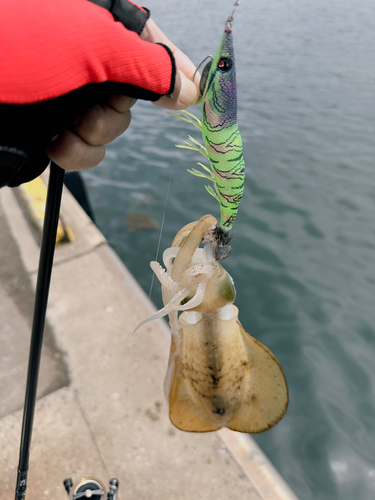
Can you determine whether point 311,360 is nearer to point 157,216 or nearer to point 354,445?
point 354,445

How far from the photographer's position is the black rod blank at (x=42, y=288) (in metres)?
1.09

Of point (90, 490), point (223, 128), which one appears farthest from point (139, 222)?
point (223, 128)

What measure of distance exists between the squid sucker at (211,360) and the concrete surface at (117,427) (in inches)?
48.7

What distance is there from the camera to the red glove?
71 centimetres

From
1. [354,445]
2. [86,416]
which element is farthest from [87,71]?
[354,445]

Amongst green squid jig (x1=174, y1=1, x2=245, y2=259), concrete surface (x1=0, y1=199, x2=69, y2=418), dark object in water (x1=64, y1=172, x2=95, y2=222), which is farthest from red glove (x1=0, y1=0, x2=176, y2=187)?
dark object in water (x1=64, y1=172, x2=95, y2=222)

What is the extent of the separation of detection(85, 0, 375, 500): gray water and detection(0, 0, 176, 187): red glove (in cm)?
40

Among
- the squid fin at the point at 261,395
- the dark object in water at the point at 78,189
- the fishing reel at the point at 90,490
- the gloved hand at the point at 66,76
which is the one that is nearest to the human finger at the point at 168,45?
the gloved hand at the point at 66,76

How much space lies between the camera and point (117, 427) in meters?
2.51

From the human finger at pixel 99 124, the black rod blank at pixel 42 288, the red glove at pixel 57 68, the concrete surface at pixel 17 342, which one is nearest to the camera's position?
the red glove at pixel 57 68

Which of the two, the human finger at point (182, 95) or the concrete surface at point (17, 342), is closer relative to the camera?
the human finger at point (182, 95)

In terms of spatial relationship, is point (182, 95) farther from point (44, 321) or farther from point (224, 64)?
point (44, 321)

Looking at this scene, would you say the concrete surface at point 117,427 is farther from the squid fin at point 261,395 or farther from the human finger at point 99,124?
the human finger at point 99,124

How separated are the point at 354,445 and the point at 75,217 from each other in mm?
3872
